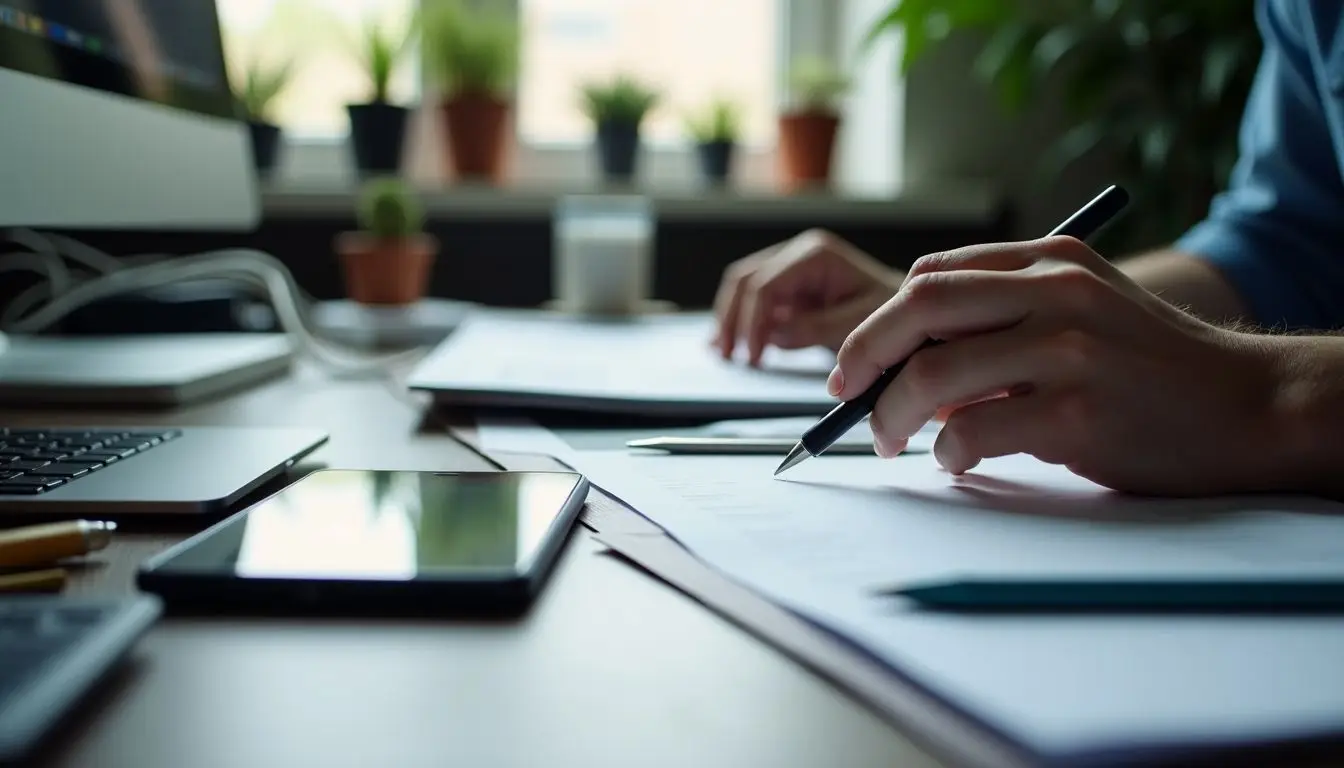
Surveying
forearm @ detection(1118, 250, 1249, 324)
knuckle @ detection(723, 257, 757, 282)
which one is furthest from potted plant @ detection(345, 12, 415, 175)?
forearm @ detection(1118, 250, 1249, 324)

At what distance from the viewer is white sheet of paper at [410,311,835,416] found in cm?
62

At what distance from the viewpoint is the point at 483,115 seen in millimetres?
1573

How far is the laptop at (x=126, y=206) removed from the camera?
43cm

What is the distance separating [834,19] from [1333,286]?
111 centimetres

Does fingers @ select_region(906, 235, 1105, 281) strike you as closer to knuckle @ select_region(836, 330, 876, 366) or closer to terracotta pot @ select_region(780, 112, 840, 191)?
knuckle @ select_region(836, 330, 876, 366)

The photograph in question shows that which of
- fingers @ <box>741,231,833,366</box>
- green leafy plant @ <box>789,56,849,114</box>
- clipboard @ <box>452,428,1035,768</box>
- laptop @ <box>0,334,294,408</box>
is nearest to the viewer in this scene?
clipboard @ <box>452,428,1035,768</box>

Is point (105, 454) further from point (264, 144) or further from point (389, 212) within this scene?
point (264, 144)

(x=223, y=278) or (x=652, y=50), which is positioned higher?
(x=652, y=50)

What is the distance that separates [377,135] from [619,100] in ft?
1.14

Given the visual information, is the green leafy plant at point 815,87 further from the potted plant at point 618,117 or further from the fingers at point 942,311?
the fingers at point 942,311

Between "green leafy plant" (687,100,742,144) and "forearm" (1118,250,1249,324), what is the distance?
2.84ft

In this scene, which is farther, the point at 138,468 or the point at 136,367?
the point at 136,367

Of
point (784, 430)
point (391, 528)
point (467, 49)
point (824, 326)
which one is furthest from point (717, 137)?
point (391, 528)

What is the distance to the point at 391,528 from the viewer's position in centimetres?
36
